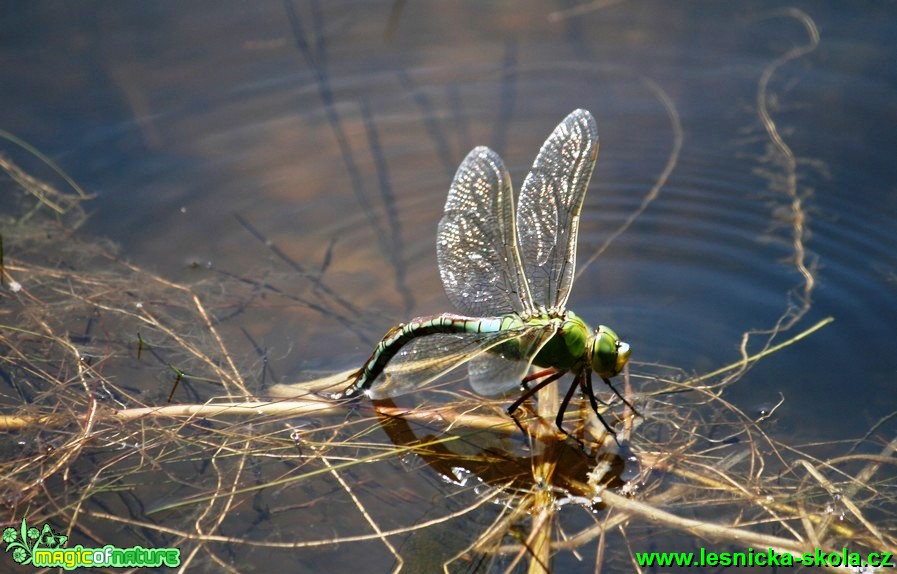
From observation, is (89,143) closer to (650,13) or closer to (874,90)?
(650,13)

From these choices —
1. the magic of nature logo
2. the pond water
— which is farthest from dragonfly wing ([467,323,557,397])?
the magic of nature logo

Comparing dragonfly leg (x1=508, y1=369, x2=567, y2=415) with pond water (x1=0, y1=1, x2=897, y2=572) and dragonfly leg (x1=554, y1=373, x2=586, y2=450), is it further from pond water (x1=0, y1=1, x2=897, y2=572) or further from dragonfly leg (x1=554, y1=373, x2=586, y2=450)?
pond water (x1=0, y1=1, x2=897, y2=572)

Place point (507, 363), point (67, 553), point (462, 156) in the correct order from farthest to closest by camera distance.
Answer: point (462, 156)
point (507, 363)
point (67, 553)

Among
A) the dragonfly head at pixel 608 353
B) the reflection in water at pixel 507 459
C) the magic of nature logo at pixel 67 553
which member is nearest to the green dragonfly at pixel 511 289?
the dragonfly head at pixel 608 353

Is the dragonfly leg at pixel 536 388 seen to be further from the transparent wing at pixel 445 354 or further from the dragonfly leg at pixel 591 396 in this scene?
the transparent wing at pixel 445 354

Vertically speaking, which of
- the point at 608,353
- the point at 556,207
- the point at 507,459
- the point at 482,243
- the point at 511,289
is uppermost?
the point at 556,207

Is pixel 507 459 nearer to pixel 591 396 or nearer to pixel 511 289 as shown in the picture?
pixel 591 396

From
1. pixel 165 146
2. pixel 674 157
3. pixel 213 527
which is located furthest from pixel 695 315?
pixel 165 146

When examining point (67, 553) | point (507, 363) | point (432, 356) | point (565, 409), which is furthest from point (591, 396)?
point (67, 553)
